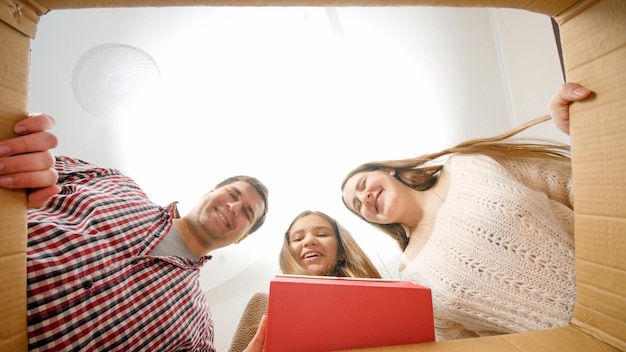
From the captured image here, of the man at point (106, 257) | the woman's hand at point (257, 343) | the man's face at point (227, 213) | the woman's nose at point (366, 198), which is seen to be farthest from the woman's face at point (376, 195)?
the woman's hand at point (257, 343)

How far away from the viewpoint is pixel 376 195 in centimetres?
158

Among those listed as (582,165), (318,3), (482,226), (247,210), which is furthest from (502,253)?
(318,3)

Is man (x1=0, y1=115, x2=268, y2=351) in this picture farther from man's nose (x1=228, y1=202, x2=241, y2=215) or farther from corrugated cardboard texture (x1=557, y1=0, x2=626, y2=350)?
corrugated cardboard texture (x1=557, y1=0, x2=626, y2=350)

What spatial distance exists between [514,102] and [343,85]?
2.51 feet

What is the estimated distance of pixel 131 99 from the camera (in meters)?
1.50

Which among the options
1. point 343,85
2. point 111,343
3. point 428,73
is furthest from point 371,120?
point 111,343

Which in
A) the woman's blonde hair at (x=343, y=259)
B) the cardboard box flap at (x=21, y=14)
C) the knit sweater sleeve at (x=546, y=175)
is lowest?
the woman's blonde hair at (x=343, y=259)

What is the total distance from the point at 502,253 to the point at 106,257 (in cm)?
130

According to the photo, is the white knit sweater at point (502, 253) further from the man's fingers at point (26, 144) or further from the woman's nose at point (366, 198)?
the man's fingers at point (26, 144)

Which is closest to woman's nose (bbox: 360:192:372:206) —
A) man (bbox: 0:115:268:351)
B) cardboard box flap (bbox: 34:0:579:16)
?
man (bbox: 0:115:268:351)

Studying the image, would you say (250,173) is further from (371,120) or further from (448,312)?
(448,312)

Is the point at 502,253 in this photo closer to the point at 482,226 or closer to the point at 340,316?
the point at 482,226

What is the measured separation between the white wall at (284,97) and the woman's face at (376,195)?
2.2 inches

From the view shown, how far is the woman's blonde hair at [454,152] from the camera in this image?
4.83ft
